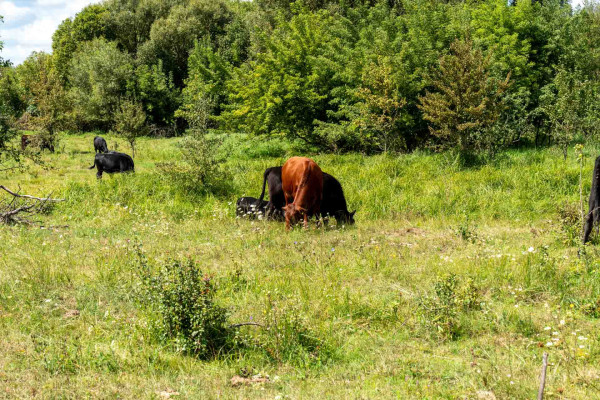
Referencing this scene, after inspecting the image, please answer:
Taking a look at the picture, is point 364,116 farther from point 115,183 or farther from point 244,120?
point 115,183

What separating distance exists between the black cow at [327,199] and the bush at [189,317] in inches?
235

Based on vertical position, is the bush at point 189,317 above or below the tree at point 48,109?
below

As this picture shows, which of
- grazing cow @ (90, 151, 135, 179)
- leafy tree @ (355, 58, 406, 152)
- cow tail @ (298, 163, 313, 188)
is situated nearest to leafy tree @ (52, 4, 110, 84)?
grazing cow @ (90, 151, 135, 179)

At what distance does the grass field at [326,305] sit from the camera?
169 inches

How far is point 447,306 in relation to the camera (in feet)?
17.6

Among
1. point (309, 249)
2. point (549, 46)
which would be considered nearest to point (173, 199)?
point (309, 249)

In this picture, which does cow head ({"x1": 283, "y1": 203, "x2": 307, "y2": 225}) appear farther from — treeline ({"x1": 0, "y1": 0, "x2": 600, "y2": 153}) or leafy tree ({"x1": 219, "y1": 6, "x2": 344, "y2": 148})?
leafy tree ({"x1": 219, "y1": 6, "x2": 344, "y2": 148})

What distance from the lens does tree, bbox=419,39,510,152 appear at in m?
15.0

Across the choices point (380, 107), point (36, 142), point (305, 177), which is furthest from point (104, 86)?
point (305, 177)

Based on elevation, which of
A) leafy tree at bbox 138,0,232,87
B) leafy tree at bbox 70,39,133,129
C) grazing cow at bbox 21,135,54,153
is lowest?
grazing cow at bbox 21,135,54,153

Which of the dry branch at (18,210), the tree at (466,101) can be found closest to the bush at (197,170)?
the dry branch at (18,210)

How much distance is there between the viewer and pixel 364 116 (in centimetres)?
1734

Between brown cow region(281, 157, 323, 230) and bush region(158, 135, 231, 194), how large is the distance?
3.10 meters

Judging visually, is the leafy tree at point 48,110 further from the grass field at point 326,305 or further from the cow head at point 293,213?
the cow head at point 293,213
